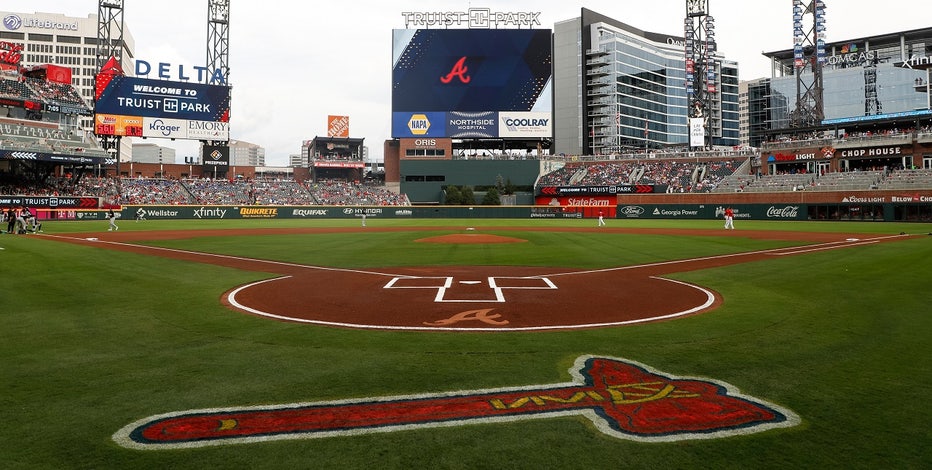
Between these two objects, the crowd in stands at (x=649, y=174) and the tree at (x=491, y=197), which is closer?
the crowd in stands at (x=649, y=174)

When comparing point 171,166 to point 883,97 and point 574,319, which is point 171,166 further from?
point 883,97

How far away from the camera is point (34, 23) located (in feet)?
401

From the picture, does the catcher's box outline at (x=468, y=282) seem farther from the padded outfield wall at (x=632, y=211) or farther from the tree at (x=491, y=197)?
the tree at (x=491, y=197)

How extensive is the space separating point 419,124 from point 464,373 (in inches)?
3239

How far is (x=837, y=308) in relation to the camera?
401 inches

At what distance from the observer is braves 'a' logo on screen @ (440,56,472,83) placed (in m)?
84.2

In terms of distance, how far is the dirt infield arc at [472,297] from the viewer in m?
9.34

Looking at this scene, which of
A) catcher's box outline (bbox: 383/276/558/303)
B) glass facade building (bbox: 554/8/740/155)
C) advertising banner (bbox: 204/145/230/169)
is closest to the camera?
catcher's box outline (bbox: 383/276/558/303)

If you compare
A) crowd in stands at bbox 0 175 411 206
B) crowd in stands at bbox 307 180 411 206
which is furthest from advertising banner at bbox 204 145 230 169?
crowd in stands at bbox 307 180 411 206

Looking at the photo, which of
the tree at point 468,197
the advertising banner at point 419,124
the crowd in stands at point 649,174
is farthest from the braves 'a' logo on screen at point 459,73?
the crowd in stands at point 649,174

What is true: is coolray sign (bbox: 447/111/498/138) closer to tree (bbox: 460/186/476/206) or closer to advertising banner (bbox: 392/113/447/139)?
advertising banner (bbox: 392/113/447/139)

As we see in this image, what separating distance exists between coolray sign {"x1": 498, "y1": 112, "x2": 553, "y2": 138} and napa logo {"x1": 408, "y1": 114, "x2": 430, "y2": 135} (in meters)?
11.5

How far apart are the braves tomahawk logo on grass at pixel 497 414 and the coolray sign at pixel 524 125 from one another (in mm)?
80380

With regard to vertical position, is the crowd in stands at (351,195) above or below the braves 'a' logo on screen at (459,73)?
below
